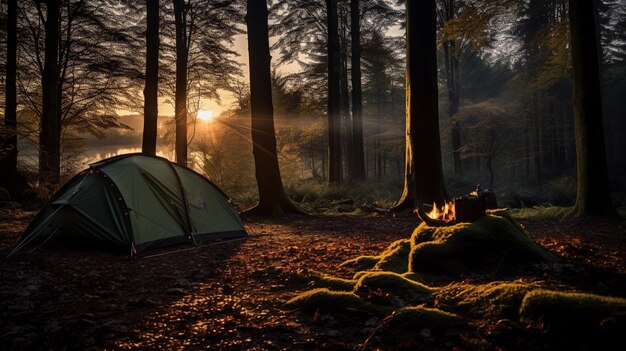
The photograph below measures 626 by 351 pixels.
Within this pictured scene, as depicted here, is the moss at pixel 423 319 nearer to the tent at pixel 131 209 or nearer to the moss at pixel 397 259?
the moss at pixel 397 259

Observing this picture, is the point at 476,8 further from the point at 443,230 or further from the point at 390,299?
the point at 390,299

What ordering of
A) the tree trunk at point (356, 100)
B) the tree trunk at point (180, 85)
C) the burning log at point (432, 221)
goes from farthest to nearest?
the tree trunk at point (356, 100), the tree trunk at point (180, 85), the burning log at point (432, 221)

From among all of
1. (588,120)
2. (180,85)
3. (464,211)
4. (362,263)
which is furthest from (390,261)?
(180,85)

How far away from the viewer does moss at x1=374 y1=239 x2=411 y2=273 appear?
4586mm

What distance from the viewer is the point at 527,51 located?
28.7 metres

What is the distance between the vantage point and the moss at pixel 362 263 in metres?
5.02

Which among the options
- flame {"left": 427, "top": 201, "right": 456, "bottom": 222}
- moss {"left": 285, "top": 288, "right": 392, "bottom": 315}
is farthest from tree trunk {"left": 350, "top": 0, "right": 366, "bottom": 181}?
moss {"left": 285, "top": 288, "right": 392, "bottom": 315}

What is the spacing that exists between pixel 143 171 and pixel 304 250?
350 cm

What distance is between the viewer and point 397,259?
477cm

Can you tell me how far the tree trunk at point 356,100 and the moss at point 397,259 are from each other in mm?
15469

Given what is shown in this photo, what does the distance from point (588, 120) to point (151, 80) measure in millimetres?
12830

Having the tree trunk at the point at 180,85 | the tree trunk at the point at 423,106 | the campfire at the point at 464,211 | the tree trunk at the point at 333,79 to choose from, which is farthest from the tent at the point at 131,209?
the tree trunk at the point at 333,79

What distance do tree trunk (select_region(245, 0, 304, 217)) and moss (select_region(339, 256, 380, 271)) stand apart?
5888 millimetres

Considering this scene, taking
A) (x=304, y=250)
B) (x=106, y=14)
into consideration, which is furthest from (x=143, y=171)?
(x=106, y=14)
